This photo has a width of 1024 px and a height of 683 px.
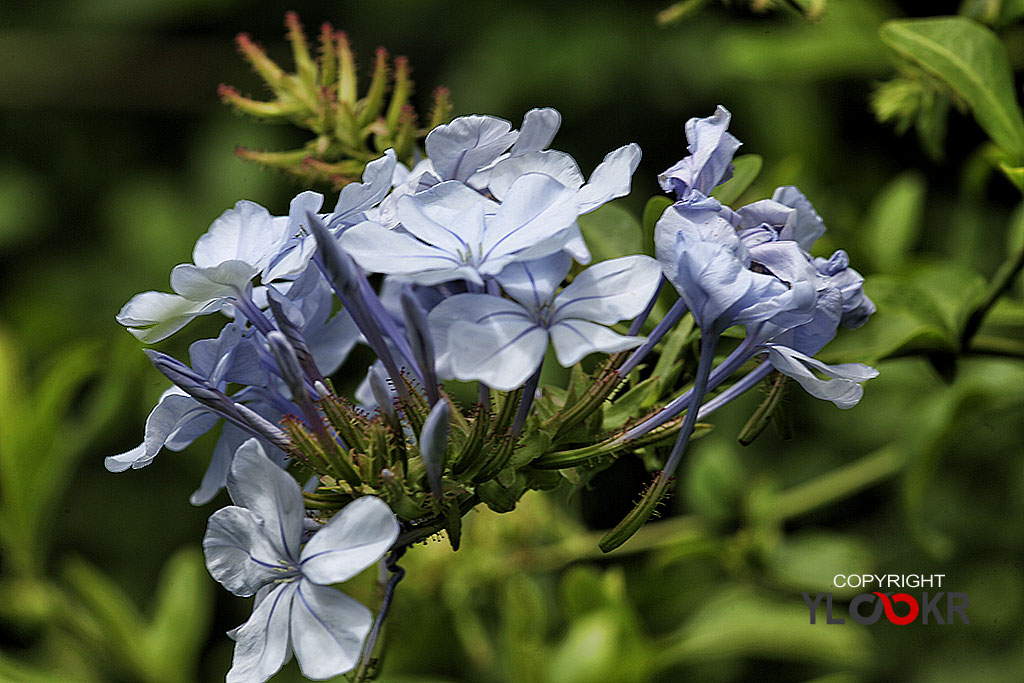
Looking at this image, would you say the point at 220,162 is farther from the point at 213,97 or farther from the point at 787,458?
the point at 787,458

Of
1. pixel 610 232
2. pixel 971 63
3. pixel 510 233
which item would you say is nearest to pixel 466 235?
pixel 510 233

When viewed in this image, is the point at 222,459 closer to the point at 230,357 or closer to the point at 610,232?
the point at 230,357

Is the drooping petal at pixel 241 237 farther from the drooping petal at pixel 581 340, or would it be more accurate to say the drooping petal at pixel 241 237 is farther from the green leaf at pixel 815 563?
the green leaf at pixel 815 563

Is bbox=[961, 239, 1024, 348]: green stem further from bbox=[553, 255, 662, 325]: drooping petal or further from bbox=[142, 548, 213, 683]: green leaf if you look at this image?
bbox=[142, 548, 213, 683]: green leaf

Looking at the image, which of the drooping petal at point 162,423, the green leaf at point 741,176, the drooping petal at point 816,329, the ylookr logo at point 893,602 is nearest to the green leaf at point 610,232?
the green leaf at point 741,176

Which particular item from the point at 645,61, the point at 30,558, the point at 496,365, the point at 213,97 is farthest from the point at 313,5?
the point at 496,365

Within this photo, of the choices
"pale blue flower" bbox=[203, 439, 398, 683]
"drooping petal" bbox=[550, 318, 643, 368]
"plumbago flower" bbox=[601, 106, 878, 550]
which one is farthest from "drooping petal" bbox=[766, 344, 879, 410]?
"pale blue flower" bbox=[203, 439, 398, 683]
